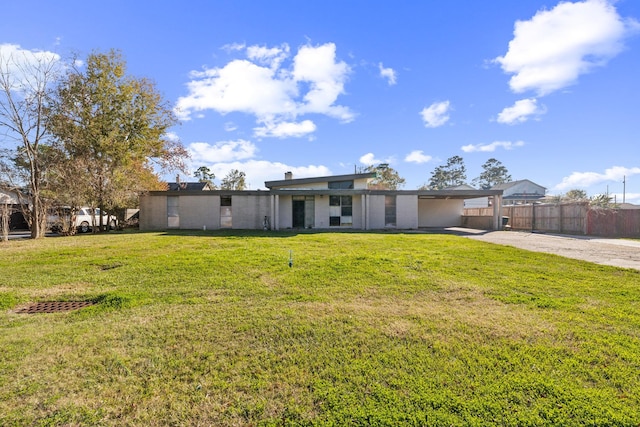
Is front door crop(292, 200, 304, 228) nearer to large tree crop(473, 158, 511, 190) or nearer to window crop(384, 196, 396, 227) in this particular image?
window crop(384, 196, 396, 227)

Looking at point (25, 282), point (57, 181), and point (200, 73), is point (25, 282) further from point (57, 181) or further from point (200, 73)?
point (57, 181)

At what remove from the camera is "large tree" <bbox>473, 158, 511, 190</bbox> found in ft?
212

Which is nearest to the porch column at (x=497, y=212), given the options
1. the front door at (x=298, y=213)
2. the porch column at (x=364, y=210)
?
the porch column at (x=364, y=210)

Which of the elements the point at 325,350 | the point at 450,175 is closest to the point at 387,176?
the point at 450,175

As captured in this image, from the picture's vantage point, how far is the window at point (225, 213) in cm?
1830

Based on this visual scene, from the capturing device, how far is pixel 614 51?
9.18m

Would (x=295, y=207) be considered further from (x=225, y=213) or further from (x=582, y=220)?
(x=582, y=220)

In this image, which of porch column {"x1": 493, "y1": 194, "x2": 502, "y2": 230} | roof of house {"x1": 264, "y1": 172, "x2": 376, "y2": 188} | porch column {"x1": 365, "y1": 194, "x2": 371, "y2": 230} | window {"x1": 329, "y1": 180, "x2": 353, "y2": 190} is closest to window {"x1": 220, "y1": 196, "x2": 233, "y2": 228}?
roof of house {"x1": 264, "y1": 172, "x2": 376, "y2": 188}

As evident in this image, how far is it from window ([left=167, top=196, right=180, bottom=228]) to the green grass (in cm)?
1293

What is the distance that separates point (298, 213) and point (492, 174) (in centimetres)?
6146

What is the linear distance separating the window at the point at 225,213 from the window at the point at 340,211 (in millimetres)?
6157

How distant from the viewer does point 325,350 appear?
116 inches

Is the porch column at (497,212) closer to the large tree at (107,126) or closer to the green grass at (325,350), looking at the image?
the green grass at (325,350)

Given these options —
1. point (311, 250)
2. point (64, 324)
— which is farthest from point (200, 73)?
point (64, 324)
